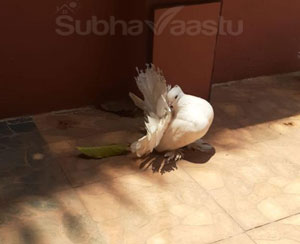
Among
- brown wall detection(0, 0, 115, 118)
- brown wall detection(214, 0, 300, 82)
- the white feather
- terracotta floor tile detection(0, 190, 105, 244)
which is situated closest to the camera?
terracotta floor tile detection(0, 190, 105, 244)

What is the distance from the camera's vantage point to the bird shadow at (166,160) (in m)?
2.40

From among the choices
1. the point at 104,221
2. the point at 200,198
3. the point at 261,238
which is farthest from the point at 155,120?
the point at 261,238

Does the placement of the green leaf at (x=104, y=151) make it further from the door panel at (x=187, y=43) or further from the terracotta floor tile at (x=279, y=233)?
the terracotta floor tile at (x=279, y=233)

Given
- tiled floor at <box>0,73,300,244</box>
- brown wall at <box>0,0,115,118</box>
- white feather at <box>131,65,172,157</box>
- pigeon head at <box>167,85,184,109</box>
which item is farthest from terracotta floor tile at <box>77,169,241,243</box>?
brown wall at <box>0,0,115,118</box>

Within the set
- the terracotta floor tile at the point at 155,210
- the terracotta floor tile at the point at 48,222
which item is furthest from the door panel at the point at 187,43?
the terracotta floor tile at the point at 48,222

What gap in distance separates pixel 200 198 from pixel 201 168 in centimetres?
26

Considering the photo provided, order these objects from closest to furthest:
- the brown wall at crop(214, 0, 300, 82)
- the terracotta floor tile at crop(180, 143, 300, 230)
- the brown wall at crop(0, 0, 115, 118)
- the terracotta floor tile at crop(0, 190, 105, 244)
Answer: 1. the terracotta floor tile at crop(0, 190, 105, 244)
2. the terracotta floor tile at crop(180, 143, 300, 230)
3. the brown wall at crop(0, 0, 115, 118)
4. the brown wall at crop(214, 0, 300, 82)

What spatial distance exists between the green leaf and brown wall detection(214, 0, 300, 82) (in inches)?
50.5

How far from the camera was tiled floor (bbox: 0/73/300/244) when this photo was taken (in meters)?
1.95

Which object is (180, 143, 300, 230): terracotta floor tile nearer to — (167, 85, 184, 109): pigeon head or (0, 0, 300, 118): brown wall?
(167, 85, 184, 109): pigeon head

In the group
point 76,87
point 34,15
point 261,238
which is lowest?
point 261,238

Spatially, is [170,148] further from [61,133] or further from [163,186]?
[61,133]

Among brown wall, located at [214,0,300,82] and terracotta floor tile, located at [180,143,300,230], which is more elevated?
brown wall, located at [214,0,300,82]

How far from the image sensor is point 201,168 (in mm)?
2422
